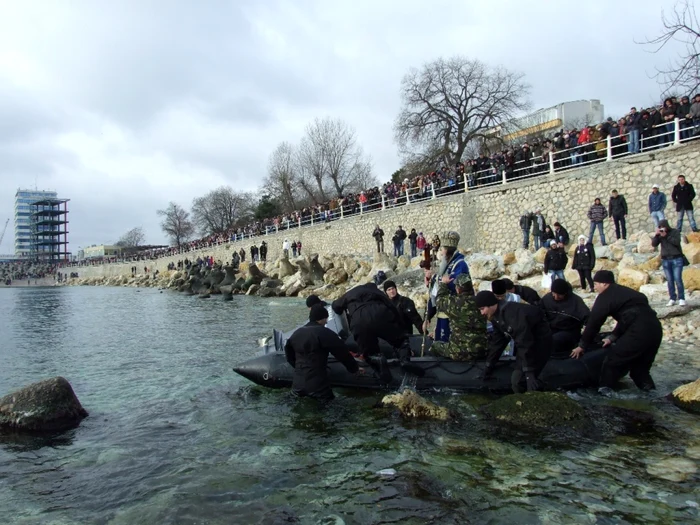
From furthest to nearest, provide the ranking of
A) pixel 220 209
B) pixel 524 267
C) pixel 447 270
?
pixel 220 209 < pixel 524 267 < pixel 447 270

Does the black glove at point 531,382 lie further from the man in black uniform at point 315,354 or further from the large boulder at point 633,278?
the large boulder at point 633,278

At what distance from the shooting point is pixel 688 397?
19.6 feet

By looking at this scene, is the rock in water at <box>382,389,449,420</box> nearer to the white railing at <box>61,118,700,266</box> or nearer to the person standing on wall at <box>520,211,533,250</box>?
the white railing at <box>61,118,700,266</box>

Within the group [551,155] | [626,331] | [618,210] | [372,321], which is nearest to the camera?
[626,331]

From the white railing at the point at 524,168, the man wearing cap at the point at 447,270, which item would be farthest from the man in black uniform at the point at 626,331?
the white railing at the point at 524,168

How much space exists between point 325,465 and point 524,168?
1919 cm

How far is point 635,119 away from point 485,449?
50.8ft

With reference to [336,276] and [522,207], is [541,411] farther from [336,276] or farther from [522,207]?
[336,276]

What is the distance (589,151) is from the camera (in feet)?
61.8

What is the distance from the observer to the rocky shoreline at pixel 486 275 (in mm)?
10661

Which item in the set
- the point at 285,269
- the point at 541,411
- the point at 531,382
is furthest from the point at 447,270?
the point at 285,269

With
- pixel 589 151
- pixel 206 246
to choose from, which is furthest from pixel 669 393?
pixel 206 246

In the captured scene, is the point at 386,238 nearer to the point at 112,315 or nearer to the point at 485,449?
the point at 112,315

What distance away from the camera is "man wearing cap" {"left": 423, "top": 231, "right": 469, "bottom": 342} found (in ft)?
25.4
